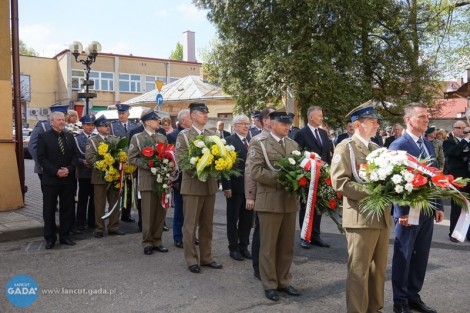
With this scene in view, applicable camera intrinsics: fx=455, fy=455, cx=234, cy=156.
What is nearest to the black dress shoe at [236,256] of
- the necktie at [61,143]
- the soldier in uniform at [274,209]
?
the soldier in uniform at [274,209]

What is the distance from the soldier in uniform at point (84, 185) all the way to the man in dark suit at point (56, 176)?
91cm

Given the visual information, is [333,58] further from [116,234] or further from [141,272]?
[141,272]

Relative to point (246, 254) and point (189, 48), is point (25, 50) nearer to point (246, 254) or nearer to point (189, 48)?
point (189, 48)

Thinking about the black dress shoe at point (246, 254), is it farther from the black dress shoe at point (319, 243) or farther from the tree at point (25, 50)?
the tree at point (25, 50)

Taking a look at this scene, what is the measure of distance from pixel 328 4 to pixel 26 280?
12.8 m

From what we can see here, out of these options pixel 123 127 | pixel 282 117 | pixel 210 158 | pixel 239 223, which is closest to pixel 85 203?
pixel 123 127

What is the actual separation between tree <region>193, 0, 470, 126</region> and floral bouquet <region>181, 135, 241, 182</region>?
1004 cm

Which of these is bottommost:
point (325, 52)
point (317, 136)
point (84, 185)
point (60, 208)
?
point (60, 208)

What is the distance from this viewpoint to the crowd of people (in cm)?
416

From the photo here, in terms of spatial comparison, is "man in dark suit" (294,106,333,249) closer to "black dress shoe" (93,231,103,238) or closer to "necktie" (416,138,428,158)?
"necktie" (416,138,428,158)

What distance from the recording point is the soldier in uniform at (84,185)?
839 centimetres

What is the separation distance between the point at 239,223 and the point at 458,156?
4.15m
